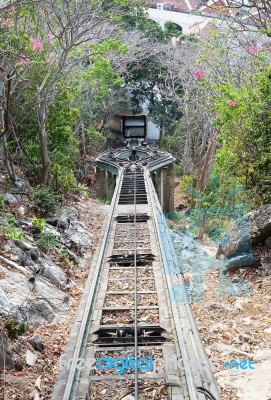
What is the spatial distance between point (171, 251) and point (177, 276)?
182 centimetres

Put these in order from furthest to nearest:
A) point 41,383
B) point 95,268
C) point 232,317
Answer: point 95,268
point 232,317
point 41,383

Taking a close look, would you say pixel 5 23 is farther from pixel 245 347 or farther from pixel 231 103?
pixel 245 347

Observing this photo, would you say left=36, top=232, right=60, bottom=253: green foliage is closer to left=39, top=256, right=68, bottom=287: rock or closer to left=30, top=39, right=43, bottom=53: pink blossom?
left=39, top=256, right=68, bottom=287: rock

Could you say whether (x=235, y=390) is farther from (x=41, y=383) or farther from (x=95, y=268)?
(x=95, y=268)

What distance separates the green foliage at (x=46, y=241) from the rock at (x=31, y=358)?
5.00m

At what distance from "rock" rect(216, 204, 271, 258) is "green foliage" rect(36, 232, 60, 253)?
4.59 metres

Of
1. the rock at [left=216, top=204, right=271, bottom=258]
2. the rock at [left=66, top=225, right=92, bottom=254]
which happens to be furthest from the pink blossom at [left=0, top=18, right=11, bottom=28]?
the rock at [left=216, top=204, right=271, bottom=258]

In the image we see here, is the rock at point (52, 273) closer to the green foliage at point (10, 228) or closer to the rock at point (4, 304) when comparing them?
the green foliage at point (10, 228)

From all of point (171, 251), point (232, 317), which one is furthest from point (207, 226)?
point (232, 317)

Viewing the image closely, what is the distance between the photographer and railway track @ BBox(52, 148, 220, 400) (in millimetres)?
6445

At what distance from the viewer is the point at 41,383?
6473 mm

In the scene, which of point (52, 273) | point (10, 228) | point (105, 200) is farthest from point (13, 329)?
point (105, 200)

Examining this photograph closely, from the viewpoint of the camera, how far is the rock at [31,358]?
6.83 meters

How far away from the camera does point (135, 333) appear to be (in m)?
7.84
